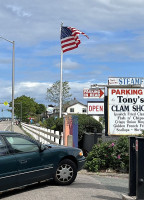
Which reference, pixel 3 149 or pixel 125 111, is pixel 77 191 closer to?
pixel 3 149

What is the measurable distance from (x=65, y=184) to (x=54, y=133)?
21.5 feet

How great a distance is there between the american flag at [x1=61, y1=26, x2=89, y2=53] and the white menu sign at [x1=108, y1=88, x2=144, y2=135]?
10087 millimetres

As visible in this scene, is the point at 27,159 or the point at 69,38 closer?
the point at 27,159

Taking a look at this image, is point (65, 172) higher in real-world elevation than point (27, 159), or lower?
lower

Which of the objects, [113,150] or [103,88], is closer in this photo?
[113,150]

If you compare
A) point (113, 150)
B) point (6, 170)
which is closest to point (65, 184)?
point (6, 170)

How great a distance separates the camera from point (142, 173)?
6.25 meters

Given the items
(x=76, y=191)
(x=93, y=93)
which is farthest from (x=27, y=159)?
(x=93, y=93)

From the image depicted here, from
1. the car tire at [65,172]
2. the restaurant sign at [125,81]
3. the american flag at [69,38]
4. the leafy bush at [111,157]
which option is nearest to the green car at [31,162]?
the car tire at [65,172]

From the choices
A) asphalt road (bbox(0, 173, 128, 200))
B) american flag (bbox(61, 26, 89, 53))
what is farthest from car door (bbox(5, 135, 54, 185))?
american flag (bbox(61, 26, 89, 53))

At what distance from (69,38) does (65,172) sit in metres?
16.0

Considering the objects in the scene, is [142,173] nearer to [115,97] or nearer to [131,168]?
[131,168]

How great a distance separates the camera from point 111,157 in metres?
10.6

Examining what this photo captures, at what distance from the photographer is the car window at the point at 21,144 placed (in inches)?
289
